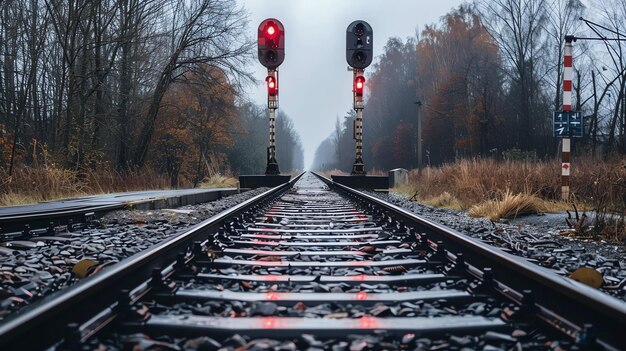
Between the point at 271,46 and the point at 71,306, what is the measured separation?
50.8 feet

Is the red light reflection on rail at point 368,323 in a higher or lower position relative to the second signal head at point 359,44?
lower

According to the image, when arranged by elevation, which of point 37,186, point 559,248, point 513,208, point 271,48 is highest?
point 271,48

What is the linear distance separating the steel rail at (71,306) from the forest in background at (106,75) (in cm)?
862

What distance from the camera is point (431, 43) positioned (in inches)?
1629

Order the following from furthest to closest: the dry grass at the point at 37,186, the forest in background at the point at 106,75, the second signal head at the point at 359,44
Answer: the second signal head at the point at 359,44 < the forest in background at the point at 106,75 < the dry grass at the point at 37,186

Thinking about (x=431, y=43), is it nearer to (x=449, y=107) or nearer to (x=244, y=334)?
(x=449, y=107)

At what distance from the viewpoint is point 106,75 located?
16750 millimetres

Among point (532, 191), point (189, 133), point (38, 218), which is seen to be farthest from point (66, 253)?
point (189, 133)

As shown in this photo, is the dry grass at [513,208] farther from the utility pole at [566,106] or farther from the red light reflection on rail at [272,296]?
the red light reflection on rail at [272,296]

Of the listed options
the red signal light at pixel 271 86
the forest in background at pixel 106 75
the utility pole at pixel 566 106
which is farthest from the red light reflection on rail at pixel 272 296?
the red signal light at pixel 271 86

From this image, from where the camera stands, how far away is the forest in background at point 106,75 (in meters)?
15.0

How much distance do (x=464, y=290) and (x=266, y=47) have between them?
15077 mm

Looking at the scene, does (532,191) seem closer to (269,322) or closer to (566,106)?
(566,106)

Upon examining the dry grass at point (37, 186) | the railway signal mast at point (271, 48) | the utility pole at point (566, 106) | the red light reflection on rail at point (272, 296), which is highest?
the railway signal mast at point (271, 48)
